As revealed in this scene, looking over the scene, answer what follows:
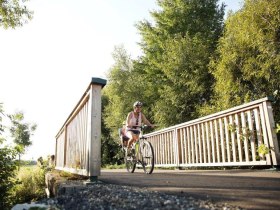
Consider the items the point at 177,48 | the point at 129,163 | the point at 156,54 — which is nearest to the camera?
the point at 129,163

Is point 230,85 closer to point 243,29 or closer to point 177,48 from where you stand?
point 243,29

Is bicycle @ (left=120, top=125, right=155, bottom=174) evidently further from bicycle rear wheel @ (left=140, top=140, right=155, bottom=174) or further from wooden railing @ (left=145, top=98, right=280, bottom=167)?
wooden railing @ (left=145, top=98, right=280, bottom=167)

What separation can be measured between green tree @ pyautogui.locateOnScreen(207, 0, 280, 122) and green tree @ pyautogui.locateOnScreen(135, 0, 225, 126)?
2507 mm

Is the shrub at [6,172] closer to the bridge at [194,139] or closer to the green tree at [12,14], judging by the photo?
A: the bridge at [194,139]

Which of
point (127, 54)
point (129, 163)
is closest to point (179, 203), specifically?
point (129, 163)

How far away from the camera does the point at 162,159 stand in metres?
8.26

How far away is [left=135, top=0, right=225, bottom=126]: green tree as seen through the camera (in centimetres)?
1599

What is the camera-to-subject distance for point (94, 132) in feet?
12.2

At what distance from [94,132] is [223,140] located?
309 centimetres

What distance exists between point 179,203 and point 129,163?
490 cm

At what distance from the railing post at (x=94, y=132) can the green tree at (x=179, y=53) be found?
11966 millimetres

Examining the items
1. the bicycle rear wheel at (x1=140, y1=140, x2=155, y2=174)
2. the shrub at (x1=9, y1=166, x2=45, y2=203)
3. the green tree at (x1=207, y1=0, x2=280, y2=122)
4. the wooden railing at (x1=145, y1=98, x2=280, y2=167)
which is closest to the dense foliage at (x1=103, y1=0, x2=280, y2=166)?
the green tree at (x1=207, y1=0, x2=280, y2=122)

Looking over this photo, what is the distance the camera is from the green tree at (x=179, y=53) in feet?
52.5

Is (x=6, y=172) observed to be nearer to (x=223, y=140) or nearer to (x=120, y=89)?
(x=223, y=140)
